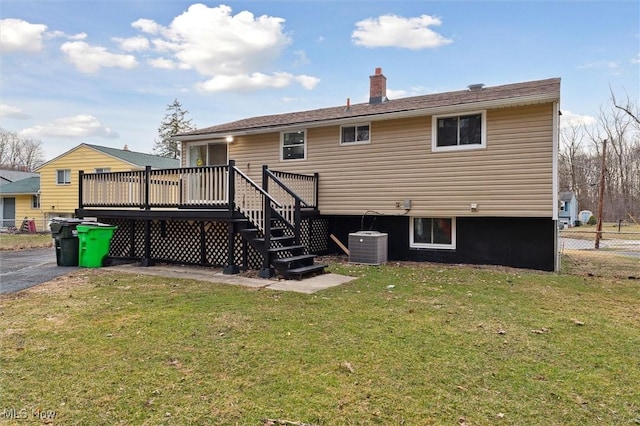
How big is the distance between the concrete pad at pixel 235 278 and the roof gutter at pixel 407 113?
4464 millimetres

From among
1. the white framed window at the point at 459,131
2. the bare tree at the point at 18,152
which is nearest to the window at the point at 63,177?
the white framed window at the point at 459,131

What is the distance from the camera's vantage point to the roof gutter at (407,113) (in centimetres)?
841

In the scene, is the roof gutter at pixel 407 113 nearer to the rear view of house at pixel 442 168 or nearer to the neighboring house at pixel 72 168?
the rear view of house at pixel 442 168

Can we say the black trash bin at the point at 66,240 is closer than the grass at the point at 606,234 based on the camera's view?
Yes

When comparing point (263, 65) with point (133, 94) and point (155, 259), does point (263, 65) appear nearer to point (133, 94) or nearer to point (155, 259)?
point (133, 94)

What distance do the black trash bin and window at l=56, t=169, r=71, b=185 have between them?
687 inches

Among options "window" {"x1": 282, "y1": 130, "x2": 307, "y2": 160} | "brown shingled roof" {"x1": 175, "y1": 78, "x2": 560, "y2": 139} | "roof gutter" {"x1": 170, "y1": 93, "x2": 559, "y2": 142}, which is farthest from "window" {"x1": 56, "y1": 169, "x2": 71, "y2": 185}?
"window" {"x1": 282, "y1": 130, "x2": 307, "y2": 160}

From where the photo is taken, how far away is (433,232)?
10.4 m

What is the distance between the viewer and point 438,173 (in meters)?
9.73

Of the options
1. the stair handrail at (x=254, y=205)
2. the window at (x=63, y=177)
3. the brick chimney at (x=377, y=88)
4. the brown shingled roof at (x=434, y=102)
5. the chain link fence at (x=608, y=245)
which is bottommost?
the chain link fence at (x=608, y=245)

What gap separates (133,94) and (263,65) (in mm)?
7060

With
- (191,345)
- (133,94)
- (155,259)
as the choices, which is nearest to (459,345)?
(191,345)

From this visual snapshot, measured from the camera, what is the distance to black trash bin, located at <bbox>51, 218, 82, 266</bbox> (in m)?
9.09

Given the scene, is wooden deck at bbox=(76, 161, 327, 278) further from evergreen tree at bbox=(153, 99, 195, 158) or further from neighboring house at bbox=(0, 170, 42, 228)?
evergreen tree at bbox=(153, 99, 195, 158)
